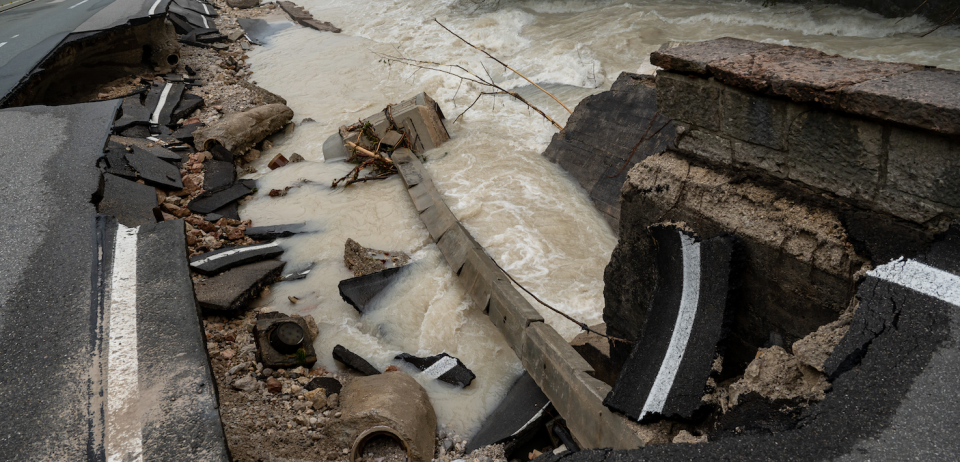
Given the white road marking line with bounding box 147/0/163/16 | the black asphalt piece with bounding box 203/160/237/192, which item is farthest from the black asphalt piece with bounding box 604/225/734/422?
the white road marking line with bounding box 147/0/163/16

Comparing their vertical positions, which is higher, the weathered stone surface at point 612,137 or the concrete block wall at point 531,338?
the weathered stone surface at point 612,137

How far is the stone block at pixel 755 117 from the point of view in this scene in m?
2.48

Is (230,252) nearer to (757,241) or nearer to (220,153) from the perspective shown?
(220,153)

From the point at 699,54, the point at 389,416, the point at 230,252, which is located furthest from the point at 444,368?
the point at 699,54

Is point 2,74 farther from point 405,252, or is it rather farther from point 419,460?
point 419,460

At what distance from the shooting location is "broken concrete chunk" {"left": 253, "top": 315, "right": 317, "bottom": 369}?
451 centimetres

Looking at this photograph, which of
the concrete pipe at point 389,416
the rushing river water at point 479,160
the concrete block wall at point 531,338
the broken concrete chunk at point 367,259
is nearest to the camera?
the concrete block wall at point 531,338

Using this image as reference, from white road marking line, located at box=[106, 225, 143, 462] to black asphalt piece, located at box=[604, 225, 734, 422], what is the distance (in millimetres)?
2176

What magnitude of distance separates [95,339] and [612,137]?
567cm

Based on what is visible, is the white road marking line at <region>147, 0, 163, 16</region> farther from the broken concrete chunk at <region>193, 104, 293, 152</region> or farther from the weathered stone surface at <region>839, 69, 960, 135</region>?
the weathered stone surface at <region>839, 69, 960, 135</region>

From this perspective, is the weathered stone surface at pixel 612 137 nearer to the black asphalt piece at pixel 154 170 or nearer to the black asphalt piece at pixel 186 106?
the black asphalt piece at pixel 154 170

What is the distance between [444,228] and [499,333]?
1.70 m

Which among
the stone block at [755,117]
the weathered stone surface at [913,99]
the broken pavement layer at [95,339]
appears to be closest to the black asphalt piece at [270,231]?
the broken pavement layer at [95,339]

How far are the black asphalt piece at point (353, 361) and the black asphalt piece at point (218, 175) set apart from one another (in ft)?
13.0
